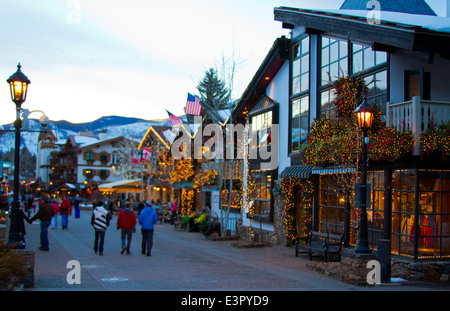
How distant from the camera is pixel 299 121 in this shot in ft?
64.1

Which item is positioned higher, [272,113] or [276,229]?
[272,113]

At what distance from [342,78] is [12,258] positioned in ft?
35.5

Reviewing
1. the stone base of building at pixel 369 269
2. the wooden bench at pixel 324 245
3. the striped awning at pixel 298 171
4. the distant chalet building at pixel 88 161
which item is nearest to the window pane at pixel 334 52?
the striped awning at pixel 298 171

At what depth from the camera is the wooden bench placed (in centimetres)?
1522

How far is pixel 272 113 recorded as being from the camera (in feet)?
70.5

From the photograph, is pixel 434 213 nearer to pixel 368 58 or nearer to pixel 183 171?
pixel 368 58

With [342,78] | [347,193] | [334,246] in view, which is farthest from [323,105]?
[334,246]

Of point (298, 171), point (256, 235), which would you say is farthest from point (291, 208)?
point (256, 235)

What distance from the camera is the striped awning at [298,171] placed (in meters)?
17.4

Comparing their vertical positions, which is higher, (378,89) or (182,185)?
(378,89)

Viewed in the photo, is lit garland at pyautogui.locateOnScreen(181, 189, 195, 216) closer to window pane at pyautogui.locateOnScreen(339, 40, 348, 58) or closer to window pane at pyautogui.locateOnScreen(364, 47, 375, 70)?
window pane at pyautogui.locateOnScreen(339, 40, 348, 58)

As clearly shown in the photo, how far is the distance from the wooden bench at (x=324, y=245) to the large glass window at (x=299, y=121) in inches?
140

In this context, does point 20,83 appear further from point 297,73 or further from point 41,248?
point 297,73

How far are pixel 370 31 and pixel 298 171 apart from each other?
19.3 ft
